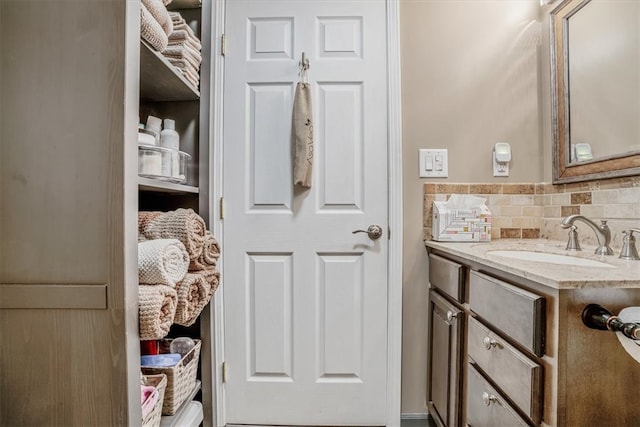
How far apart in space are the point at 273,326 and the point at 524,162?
1.44 metres

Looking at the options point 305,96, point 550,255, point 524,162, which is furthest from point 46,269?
point 524,162

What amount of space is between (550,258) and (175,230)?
129 centimetres

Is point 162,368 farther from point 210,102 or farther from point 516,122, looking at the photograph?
point 516,122

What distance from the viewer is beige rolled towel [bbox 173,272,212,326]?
3.13ft

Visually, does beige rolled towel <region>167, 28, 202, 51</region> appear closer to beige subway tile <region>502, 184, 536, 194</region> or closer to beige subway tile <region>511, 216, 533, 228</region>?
beige subway tile <region>502, 184, 536, 194</region>

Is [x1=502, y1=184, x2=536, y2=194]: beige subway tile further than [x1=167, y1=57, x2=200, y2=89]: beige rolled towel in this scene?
Yes

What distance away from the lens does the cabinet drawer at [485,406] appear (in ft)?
2.67

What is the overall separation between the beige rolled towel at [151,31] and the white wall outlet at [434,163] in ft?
3.80

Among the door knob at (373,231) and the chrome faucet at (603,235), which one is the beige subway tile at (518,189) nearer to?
the chrome faucet at (603,235)

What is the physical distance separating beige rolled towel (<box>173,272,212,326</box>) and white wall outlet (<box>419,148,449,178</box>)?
110 centimetres

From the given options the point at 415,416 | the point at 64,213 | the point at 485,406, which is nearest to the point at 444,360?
the point at 485,406

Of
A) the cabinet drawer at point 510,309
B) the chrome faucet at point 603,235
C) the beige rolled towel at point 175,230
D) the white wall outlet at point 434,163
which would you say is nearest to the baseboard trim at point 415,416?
the cabinet drawer at point 510,309

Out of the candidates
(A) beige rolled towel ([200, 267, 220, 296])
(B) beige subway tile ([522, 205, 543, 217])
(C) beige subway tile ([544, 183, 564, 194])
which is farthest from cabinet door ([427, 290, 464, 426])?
(A) beige rolled towel ([200, 267, 220, 296])

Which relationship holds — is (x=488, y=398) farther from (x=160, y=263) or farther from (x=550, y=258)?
(x=160, y=263)
